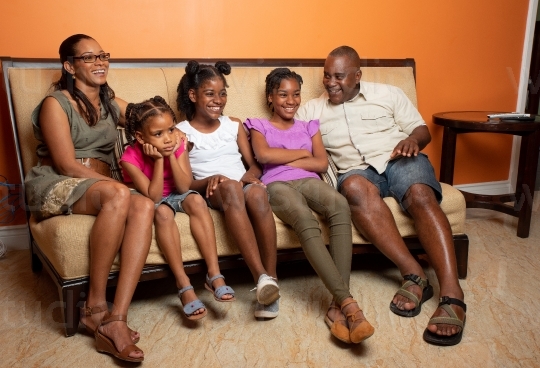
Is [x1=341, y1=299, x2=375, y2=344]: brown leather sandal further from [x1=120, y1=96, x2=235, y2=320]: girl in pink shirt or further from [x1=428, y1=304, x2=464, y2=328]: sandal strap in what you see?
[x1=120, y1=96, x2=235, y2=320]: girl in pink shirt

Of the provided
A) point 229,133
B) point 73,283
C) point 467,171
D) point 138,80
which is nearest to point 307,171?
point 229,133

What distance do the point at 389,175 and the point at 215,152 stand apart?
0.71m

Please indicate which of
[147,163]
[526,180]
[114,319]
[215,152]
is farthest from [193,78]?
[526,180]

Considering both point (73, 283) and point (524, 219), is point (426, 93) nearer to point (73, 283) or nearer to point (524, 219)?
point (524, 219)

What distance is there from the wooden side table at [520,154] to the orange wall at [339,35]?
32 centimetres

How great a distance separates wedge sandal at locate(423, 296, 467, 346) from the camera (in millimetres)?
1709

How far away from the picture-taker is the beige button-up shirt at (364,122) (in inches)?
90.0

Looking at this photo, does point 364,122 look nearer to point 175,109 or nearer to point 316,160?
point 316,160

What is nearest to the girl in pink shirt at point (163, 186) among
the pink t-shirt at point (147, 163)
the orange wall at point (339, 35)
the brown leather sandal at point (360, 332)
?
the pink t-shirt at point (147, 163)

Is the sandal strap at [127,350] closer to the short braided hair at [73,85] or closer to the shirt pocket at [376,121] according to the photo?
the short braided hair at [73,85]

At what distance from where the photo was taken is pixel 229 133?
216 cm

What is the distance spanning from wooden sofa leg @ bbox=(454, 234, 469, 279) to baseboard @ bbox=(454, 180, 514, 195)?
3.97 ft

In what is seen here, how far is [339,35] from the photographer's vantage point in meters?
2.81

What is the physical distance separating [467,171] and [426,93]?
0.59 m
